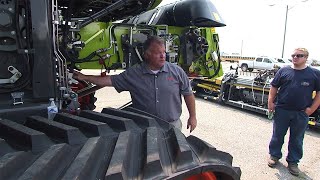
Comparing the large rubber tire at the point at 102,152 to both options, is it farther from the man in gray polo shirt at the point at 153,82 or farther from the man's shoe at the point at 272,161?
the man's shoe at the point at 272,161

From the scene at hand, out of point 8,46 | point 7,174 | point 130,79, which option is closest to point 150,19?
point 130,79

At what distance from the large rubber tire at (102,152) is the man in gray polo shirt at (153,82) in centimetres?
131

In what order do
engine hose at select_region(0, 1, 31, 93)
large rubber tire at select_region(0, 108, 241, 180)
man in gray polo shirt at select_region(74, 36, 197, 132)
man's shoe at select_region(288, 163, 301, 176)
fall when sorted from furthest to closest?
man's shoe at select_region(288, 163, 301, 176)
man in gray polo shirt at select_region(74, 36, 197, 132)
engine hose at select_region(0, 1, 31, 93)
large rubber tire at select_region(0, 108, 241, 180)

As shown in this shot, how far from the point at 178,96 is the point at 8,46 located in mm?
1817

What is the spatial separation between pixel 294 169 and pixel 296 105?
98 cm

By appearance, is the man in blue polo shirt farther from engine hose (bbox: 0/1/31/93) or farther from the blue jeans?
engine hose (bbox: 0/1/31/93)

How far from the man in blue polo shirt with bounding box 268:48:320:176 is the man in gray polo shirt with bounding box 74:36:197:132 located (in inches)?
95.5

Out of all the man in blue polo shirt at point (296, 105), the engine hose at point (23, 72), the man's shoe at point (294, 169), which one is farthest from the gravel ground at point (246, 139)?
the engine hose at point (23, 72)

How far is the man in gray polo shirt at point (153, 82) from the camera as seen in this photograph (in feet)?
10.2

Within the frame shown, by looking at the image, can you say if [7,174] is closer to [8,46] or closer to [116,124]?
[116,124]

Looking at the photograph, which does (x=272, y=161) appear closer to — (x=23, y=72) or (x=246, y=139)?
(x=246, y=139)

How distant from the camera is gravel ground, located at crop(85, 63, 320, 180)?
15.5 feet

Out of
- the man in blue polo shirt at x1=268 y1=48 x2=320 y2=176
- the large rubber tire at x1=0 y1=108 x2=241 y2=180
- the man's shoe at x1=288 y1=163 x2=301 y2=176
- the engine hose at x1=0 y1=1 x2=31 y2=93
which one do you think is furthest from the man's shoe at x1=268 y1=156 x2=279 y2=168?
the engine hose at x1=0 y1=1 x2=31 y2=93

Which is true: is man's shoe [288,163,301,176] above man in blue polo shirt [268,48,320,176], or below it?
below
